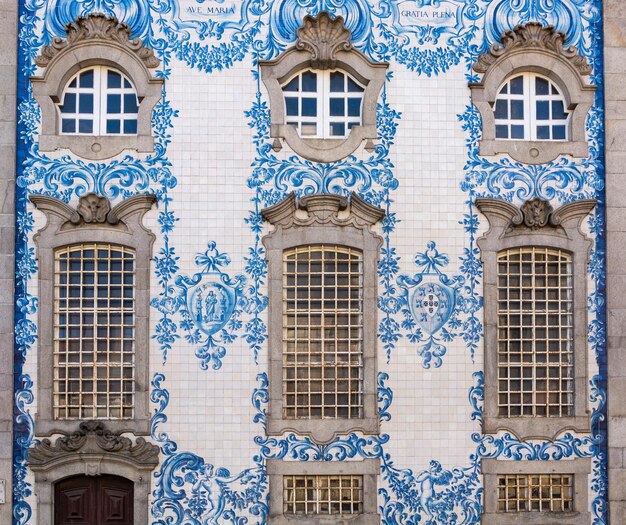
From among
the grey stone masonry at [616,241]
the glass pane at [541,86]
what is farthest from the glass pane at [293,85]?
the grey stone masonry at [616,241]

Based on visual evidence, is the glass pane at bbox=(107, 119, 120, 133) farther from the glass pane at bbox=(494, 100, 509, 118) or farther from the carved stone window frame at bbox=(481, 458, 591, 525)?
the carved stone window frame at bbox=(481, 458, 591, 525)

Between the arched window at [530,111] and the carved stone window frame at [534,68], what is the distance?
0.18m

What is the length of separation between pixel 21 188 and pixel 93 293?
1840mm

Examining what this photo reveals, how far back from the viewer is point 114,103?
1347 centimetres

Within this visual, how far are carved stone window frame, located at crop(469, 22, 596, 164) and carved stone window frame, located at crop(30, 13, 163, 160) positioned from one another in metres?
4.82

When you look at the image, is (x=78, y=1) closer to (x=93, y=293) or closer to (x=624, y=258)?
(x=93, y=293)

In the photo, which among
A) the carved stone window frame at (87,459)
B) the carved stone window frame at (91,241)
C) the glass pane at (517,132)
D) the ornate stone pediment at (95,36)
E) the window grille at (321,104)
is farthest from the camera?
the glass pane at (517,132)

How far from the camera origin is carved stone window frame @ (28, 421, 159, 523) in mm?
12656

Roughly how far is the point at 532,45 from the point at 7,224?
816cm

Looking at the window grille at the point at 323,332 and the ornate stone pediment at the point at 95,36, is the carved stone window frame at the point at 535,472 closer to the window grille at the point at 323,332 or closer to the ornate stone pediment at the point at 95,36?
the window grille at the point at 323,332

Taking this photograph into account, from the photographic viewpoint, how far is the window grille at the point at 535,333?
43.5 ft

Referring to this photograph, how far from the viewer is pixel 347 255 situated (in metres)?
13.2

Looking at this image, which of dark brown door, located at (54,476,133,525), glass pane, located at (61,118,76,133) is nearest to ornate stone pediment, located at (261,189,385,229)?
glass pane, located at (61,118,76,133)

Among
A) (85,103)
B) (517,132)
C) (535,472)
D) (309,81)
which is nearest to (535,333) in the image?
(535,472)
